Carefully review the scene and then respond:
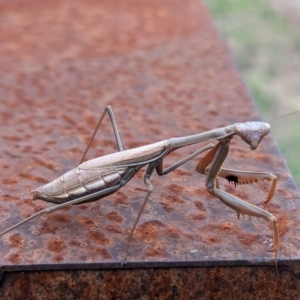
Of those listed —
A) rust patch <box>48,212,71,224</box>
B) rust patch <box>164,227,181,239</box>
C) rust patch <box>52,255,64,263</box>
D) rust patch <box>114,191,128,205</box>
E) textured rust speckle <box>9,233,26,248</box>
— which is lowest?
rust patch <box>114,191,128,205</box>

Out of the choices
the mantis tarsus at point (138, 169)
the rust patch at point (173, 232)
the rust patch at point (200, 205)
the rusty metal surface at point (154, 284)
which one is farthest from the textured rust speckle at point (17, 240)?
the rust patch at point (200, 205)

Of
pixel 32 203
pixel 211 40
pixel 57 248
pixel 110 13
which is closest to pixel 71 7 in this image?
pixel 110 13

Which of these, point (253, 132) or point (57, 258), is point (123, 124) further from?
point (57, 258)

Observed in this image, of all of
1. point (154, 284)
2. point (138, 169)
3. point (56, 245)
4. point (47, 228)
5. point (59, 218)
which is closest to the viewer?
point (154, 284)

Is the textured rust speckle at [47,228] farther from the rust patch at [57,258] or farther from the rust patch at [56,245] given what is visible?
the rust patch at [57,258]

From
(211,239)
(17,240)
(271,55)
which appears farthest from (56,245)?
(271,55)

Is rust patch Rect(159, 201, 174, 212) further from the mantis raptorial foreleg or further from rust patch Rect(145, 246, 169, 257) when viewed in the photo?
rust patch Rect(145, 246, 169, 257)

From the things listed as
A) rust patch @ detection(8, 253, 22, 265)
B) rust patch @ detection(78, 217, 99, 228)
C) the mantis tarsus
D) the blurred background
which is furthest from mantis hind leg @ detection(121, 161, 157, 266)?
the blurred background
